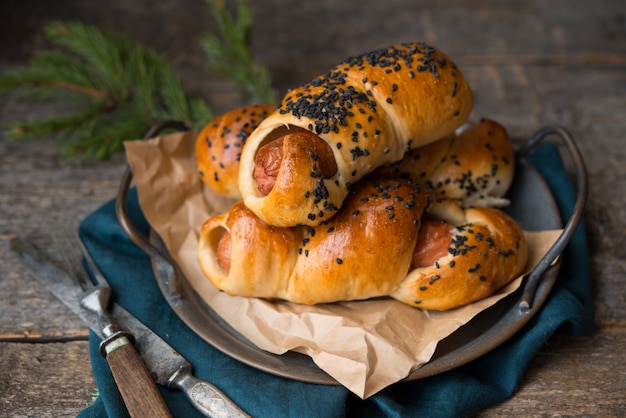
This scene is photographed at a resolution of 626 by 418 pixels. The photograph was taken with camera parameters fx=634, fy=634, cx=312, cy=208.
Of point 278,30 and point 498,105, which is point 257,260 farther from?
point 278,30

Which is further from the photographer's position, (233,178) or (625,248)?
(625,248)

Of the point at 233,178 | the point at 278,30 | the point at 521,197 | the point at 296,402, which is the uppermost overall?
the point at 278,30

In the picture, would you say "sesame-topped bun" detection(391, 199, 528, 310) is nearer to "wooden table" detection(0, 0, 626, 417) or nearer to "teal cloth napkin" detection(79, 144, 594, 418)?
"teal cloth napkin" detection(79, 144, 594, 418)

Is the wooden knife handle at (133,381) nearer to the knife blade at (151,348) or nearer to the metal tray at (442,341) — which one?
the knife blade at (151,348)


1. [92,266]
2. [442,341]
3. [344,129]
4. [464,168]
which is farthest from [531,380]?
[92,266]

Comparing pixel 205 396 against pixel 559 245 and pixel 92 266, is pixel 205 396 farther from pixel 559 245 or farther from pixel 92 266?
pixel 559 245

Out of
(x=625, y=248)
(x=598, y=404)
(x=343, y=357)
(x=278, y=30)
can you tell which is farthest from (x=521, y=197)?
(x=278, y=30)
